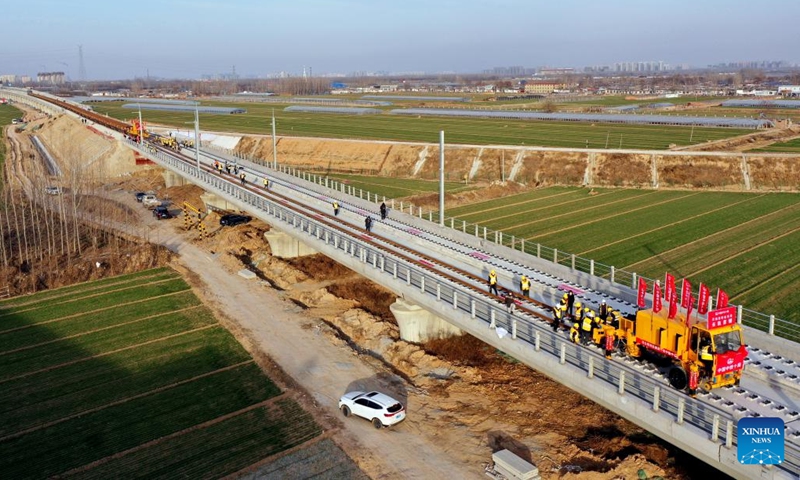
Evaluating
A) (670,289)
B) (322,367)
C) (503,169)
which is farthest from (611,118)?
(670,289)

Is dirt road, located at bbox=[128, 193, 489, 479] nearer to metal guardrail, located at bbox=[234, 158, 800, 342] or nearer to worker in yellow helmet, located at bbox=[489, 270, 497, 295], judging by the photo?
worker in yellow helmet, located at bbox=[489, 270, 497, 295]

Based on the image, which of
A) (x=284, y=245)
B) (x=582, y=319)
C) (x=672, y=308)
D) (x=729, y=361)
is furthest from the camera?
(x=284, y=245)

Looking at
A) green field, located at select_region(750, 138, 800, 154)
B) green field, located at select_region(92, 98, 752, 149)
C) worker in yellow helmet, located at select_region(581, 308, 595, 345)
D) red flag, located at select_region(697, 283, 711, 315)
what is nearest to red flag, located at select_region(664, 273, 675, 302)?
red flag, located at select_region(697, 283, 711, 315)

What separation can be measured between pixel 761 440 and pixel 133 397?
25.6 meters

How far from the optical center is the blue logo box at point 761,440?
15836mm

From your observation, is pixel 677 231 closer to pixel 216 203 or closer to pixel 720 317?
pixel 720 317

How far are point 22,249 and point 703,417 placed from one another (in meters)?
59.7

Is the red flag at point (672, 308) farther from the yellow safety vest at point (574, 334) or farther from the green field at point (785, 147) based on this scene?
the green field at point (785, 147)

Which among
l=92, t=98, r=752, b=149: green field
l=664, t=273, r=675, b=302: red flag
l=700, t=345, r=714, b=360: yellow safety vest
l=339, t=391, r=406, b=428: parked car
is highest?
l=92, t=98, r=752, b=149: green field

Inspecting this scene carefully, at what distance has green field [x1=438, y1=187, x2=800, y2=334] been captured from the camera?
40.7 m

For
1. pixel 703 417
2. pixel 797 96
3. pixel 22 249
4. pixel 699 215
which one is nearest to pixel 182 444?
pixel 703 417

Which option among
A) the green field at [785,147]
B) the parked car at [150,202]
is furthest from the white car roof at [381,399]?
the green field at [785,147]

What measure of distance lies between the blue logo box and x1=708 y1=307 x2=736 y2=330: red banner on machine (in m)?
4.58

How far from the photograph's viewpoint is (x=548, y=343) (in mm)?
25719
